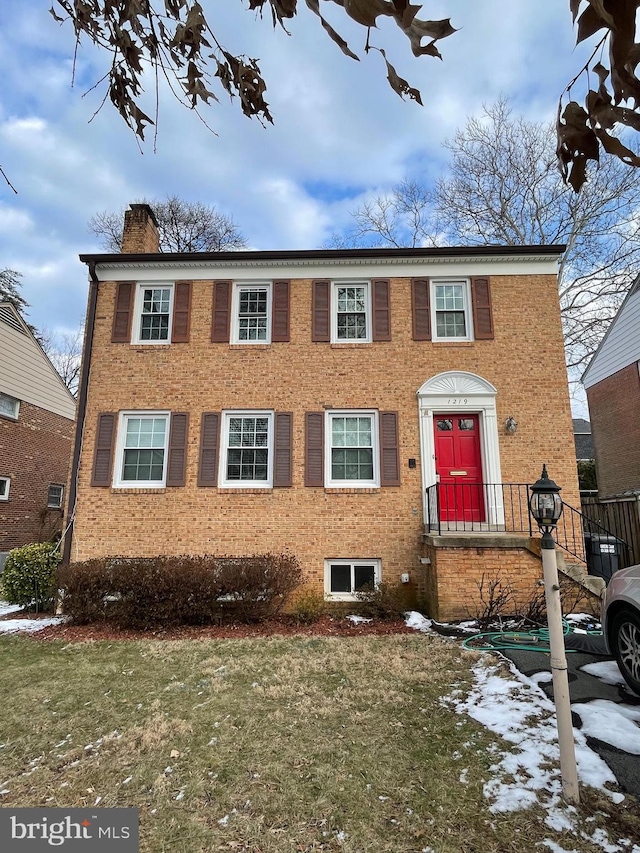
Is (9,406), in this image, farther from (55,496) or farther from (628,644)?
(628,644)

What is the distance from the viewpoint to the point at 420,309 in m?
9.58

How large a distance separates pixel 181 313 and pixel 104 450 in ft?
10.5

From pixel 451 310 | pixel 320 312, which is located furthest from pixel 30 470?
pixel 451 310

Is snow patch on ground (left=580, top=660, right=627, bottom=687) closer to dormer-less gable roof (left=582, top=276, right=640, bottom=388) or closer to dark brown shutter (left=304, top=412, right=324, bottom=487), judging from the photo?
dark brown shutter (left=304, top=412, right=324, bottom=487)

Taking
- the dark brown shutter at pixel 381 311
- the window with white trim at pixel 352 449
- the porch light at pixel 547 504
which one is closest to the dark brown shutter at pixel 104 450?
the window with white trim at pixel 352 449

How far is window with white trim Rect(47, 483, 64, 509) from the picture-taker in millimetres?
15807

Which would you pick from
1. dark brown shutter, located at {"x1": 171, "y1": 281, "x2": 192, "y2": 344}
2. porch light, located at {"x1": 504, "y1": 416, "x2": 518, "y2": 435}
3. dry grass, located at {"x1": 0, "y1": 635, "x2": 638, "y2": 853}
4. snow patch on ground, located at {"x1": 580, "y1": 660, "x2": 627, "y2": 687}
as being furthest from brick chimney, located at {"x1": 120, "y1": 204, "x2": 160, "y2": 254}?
snow patch on ground, located at {"x1": 580, "y1": 660, "x2": 627, "y2": 687}

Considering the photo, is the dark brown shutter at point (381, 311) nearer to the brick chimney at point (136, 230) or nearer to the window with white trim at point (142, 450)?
the window with white trim at point (142, 450)

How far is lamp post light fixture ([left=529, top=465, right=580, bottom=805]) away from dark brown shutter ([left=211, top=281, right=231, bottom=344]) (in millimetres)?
7612

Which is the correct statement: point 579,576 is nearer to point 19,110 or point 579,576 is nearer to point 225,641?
point 225,641

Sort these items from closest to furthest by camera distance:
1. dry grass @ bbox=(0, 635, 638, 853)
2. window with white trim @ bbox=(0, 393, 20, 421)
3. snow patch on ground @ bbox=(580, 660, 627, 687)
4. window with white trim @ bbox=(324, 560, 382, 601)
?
dry grass @ bbox=(0, 635, 638, 853) < snow patch on ground @ bbox=(580, 660, 627, 687) < window with white trim @ bbox=(324, 560, 382, 601) < window with white trim @ bbox=(0, 393, 20, 421)

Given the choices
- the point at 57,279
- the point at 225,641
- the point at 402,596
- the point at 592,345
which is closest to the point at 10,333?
the point at 57,279

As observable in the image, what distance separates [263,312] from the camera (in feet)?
32.6

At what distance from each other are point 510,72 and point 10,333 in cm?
1616
